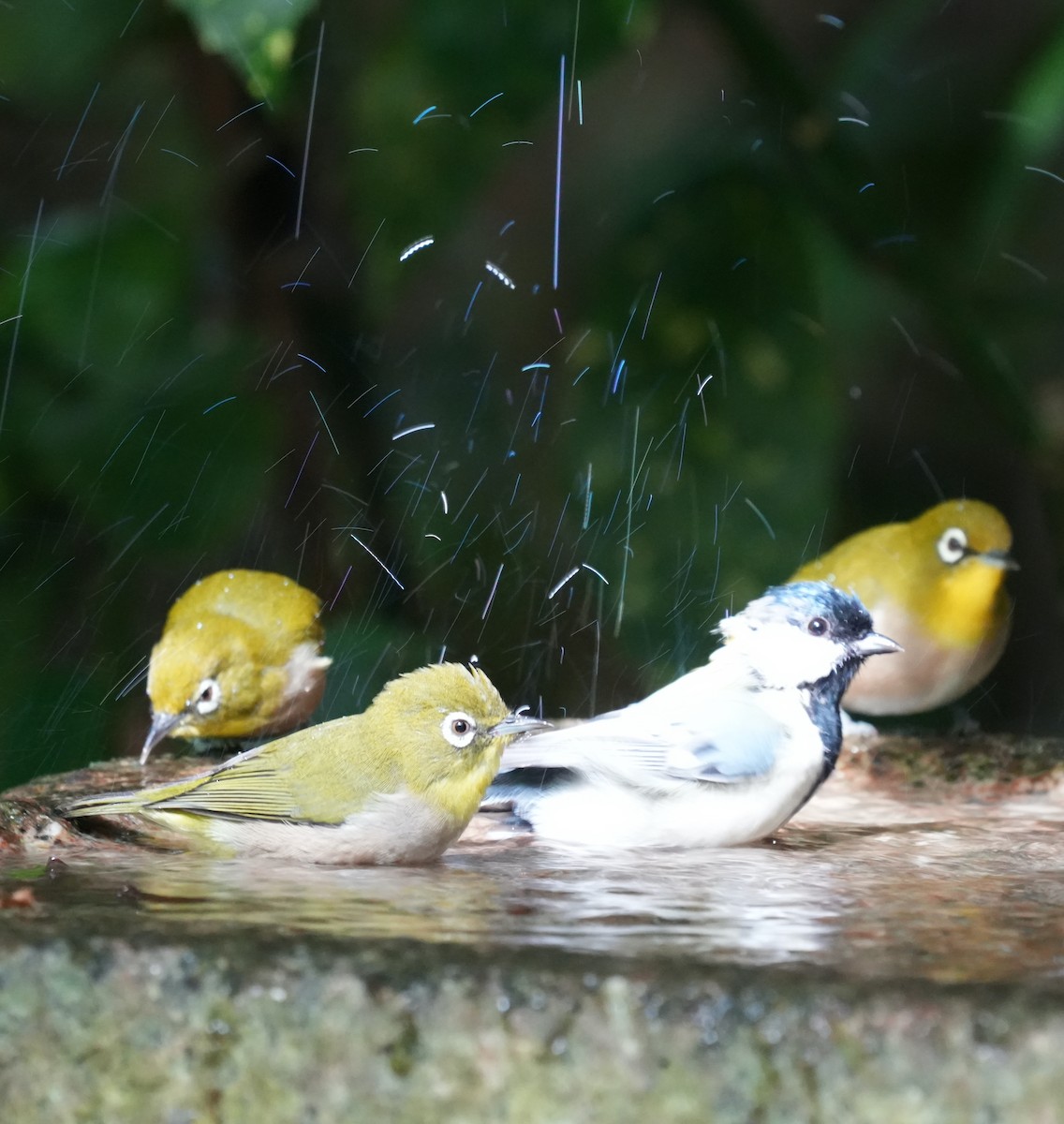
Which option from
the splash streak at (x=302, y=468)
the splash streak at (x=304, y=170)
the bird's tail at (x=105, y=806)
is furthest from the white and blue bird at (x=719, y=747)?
the splash streak at (x=304, y=170)

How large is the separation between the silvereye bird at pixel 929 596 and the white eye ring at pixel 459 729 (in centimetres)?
110

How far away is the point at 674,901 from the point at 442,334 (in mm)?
2492

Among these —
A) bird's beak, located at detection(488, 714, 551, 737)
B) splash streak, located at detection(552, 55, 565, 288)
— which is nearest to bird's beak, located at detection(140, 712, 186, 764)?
bird's beak, located at detection(488, 714, 551, 737)

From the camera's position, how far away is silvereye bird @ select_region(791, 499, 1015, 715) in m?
2.43

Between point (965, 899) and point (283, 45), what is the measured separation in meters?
1.46

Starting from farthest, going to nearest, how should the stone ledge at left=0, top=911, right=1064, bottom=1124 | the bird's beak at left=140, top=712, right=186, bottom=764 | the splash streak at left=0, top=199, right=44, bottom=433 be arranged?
the splash streak at left=0, top=199, right=44, bottom=433
the bird's beak at left=140, top=712, right=186, bottom=764
the stone ledge at left=0, top=911, right=1064, bottom=1124

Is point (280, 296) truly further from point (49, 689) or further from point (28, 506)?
point (49, 689)

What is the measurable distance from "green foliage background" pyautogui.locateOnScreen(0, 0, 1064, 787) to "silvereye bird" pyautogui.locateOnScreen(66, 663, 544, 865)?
3.11 feet

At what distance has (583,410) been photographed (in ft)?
8.61

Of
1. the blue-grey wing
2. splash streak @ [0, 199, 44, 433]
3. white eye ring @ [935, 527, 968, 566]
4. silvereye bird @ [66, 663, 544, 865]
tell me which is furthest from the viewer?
splash streak @ [0, 199, 44, 433]

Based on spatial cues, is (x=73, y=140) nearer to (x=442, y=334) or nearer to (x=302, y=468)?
(x=442, y=334)

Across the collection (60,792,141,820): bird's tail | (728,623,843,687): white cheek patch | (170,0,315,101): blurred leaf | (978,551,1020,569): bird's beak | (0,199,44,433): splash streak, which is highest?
(170,0,315,101): blurred leaf

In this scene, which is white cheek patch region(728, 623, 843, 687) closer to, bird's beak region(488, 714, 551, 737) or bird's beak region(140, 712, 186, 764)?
bird's beak region(488, 714, 551, 737)

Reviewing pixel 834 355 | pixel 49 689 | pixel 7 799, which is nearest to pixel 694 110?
pixel 834 355
